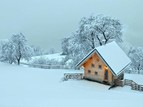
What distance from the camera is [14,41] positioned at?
36.7 m

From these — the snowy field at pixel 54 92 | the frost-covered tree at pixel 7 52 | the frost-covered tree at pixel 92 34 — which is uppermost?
the frost-covered tree at pixel 92 34

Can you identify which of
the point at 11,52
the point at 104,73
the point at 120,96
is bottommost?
the point at 120,96

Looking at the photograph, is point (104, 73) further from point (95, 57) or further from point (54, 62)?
point (54, 62)

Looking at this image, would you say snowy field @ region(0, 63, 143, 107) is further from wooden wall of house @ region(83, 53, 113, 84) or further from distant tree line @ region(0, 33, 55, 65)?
distant tree line @ region(0, 33, 55, 65)

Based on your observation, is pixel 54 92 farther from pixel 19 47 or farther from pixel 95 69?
pixel 19 47

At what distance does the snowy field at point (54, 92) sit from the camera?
64.7 ft

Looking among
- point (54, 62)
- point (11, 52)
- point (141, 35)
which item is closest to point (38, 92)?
point (11, 52)

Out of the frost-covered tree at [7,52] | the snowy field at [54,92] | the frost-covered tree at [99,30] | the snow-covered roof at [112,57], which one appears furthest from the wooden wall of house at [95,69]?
the frost-covered tree at [7,52]

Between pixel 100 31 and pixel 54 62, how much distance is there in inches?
549

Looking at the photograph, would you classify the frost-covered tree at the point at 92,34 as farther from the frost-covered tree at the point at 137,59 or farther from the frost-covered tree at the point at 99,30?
the frost-covered tree at the point at 137,59

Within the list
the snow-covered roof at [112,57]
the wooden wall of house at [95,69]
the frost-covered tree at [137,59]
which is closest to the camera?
the snow-covered roof at [112,57]

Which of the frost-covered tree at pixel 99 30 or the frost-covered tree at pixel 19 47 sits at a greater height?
the frost-covered tree at pixel 99 30

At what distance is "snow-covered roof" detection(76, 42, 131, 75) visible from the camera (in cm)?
2664

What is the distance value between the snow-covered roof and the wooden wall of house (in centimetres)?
69
